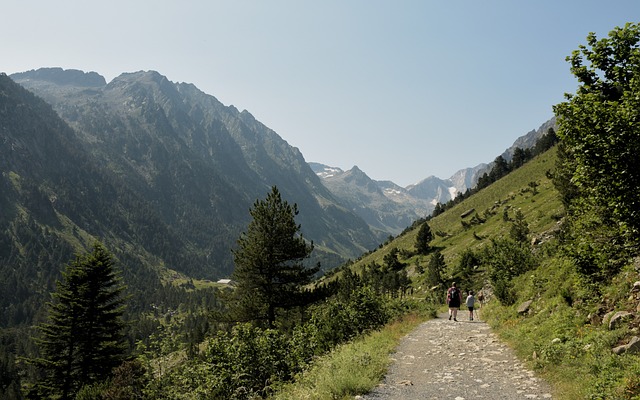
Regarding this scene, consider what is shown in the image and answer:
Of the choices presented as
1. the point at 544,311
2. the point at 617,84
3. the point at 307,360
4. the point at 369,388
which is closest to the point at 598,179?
the point at 617,84

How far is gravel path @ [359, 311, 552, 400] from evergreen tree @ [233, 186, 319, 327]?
14.2 m

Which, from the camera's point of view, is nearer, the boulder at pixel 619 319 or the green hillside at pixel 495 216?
the boulder at pixel 619 319

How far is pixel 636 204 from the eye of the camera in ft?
29.0

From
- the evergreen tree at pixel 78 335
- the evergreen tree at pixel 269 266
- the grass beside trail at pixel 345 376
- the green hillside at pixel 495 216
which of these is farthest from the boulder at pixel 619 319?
the evergreen tree at pixel 78 335

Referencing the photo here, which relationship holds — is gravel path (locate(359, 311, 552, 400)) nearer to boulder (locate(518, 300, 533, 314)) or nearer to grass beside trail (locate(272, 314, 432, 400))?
grass beside trail (locate(272, 314, 432, 400))

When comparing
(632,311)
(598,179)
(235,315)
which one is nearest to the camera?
(598,179)

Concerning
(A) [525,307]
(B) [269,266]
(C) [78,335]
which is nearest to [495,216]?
(B) [269,266]

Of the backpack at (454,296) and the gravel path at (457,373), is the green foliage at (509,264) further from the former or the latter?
the gravel path at (457,373)

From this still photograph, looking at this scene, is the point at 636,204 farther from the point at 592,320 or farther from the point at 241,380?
the point at 241,380

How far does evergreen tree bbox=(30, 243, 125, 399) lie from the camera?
34094 mm

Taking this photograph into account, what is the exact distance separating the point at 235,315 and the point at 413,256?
191ft

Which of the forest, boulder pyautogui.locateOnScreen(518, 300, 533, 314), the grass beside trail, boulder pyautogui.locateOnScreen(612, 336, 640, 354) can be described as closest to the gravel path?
the grass beside trail

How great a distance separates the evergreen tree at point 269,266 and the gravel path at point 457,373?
560 inches

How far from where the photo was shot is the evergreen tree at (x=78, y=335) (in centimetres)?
3409
